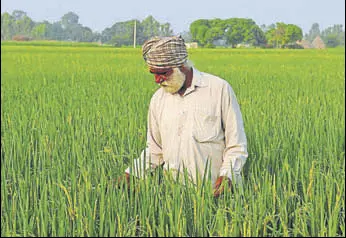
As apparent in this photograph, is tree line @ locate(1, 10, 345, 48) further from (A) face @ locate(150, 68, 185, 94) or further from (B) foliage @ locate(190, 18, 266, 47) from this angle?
(A) face @ locate(150, 68, 185, 94)

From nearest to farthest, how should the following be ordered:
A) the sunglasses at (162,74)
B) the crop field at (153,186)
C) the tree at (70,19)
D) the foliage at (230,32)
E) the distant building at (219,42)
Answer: the crop field at (153,186) < the sunglasses at (162,74) < the foliage at (230,32) < the distant building at (219,42) < the tree at (70,19)

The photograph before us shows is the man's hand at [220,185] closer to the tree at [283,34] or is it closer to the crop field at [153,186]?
the crop field at [153,186]

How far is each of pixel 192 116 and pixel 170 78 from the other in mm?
201

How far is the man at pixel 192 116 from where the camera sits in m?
2.50

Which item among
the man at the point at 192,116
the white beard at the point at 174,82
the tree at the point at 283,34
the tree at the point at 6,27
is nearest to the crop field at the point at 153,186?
the man at the point at 192,116

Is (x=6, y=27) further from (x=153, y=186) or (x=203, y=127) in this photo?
(x=153, y=186)

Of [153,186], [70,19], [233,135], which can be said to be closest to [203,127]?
[233,135]

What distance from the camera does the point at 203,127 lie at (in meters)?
2.60

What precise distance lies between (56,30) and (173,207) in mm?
106746

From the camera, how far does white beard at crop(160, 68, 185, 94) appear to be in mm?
2518

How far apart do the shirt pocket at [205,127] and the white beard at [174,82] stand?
0.14 meters

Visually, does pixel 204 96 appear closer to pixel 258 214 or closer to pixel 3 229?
pixel 258 214

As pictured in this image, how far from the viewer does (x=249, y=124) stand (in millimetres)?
4285

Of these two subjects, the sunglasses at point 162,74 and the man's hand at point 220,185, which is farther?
the sunglasses at point 162,74
